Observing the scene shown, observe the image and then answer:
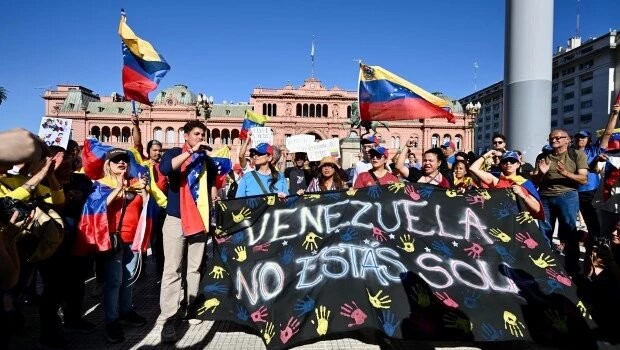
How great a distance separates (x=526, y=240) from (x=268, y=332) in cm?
258

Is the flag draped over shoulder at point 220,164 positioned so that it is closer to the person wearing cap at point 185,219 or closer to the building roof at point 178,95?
the person wearing cap at point 185,219

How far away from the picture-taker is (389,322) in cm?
317

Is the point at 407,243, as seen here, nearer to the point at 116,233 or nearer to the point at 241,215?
the point at 241,215

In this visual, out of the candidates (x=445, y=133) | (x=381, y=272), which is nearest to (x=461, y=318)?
(x=381, y=272)

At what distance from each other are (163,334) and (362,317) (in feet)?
6.19

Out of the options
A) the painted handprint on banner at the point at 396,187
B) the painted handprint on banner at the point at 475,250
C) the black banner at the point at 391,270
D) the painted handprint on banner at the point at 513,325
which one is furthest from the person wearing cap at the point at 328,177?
the painted handprint on banner at the point at 513,325

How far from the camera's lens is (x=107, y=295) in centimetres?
376

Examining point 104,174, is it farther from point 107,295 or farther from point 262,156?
point 262,156

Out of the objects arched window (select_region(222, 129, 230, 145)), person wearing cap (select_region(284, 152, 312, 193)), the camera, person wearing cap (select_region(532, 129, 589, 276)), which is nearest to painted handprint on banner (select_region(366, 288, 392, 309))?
the camera

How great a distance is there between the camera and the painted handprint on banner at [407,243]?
3.73 metres

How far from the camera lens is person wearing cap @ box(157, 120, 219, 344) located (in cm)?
383

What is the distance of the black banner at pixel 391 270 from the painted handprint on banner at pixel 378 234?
0.02 metres

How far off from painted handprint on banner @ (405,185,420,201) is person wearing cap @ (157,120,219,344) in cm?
207

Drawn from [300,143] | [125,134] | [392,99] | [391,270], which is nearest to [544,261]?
[391,270]
